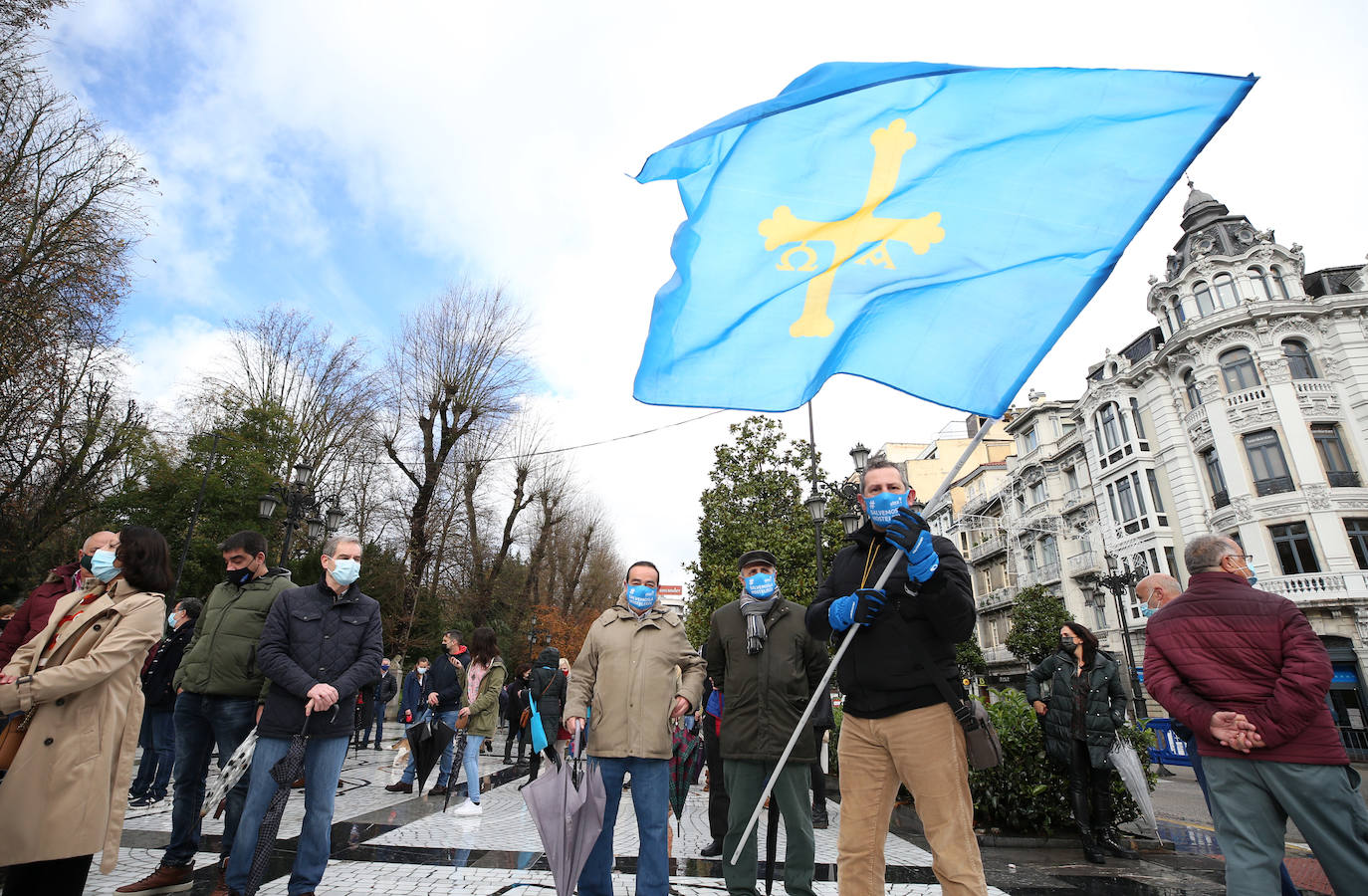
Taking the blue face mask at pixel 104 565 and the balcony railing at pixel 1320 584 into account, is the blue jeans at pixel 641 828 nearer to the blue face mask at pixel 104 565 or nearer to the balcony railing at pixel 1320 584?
the blue face mask at pixel 104 565

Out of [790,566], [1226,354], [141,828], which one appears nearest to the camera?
[141,828]

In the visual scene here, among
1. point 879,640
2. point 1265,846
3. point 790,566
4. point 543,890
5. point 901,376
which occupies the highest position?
point 790,566

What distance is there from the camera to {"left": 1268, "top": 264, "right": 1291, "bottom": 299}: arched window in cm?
2753

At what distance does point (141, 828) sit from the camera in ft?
18.6

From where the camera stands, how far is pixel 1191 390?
96.6 feet

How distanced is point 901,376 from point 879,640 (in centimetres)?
129

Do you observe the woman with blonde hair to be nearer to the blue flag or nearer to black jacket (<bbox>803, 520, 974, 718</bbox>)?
the blue flag

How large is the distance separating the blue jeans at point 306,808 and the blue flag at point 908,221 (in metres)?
2.68

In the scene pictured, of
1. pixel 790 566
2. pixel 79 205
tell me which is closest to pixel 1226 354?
pixel 790 566

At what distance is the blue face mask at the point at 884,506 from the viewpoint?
278 centimetres

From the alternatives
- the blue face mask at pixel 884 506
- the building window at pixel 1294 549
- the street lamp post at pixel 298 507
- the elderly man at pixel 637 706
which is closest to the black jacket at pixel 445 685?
the elderly man at pixel 637 706

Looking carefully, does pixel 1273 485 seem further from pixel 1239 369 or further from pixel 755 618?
pixel 755 618

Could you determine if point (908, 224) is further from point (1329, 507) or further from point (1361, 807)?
point (1329, 507)

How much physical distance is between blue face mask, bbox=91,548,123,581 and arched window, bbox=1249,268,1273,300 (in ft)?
117
